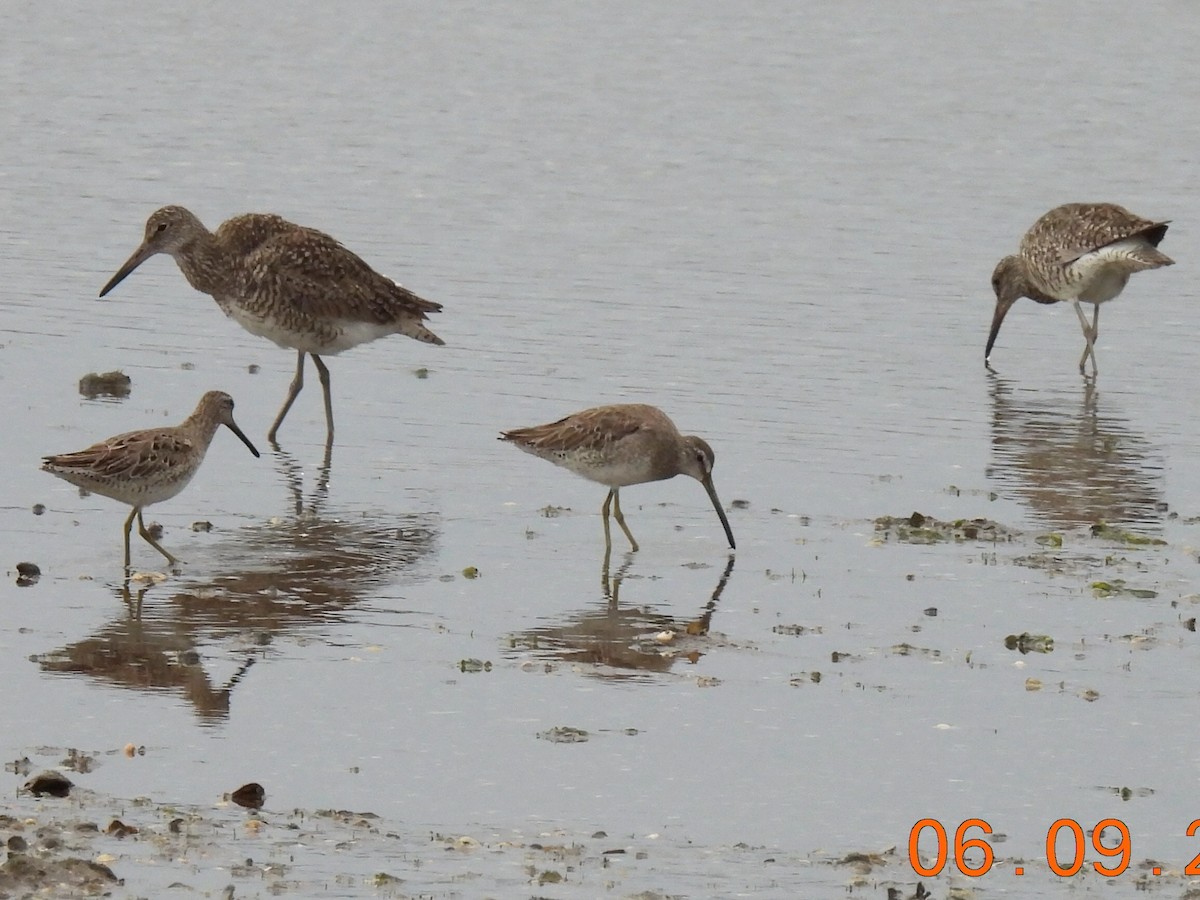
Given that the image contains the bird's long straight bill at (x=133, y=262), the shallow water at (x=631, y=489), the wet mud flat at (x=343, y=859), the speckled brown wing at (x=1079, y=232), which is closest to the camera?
the wet mud flat at (x=343, y=859)

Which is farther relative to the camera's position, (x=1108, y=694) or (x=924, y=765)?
(x=1108, y=694)

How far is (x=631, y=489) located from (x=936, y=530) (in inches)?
94.2

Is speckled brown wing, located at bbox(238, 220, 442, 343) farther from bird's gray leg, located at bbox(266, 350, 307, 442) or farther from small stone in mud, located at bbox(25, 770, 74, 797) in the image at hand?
small stone in mud, located at bbox(25, 770, 74, 797)

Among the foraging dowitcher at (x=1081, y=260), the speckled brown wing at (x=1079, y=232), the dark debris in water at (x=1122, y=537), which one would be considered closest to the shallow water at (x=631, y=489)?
the dark debris in water at (x=1122, y=537)

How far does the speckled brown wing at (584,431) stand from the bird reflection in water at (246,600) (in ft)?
2.68

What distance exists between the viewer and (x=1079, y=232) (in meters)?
20.1

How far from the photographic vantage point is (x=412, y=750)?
383 inches

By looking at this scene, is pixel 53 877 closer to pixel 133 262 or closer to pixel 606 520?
pixel 606 520

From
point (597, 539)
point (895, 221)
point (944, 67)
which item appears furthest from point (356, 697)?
point (944, 67)

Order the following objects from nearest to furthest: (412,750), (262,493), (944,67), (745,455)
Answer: (412,750), (262,493), (745,455), (944,67)

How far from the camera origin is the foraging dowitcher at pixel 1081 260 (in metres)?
19.6

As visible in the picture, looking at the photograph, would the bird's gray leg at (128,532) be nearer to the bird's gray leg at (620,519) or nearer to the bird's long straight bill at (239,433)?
the bird's long straight bill at (239,433)

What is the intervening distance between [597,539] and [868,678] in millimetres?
3021

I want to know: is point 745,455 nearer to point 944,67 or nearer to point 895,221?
point 895,221
